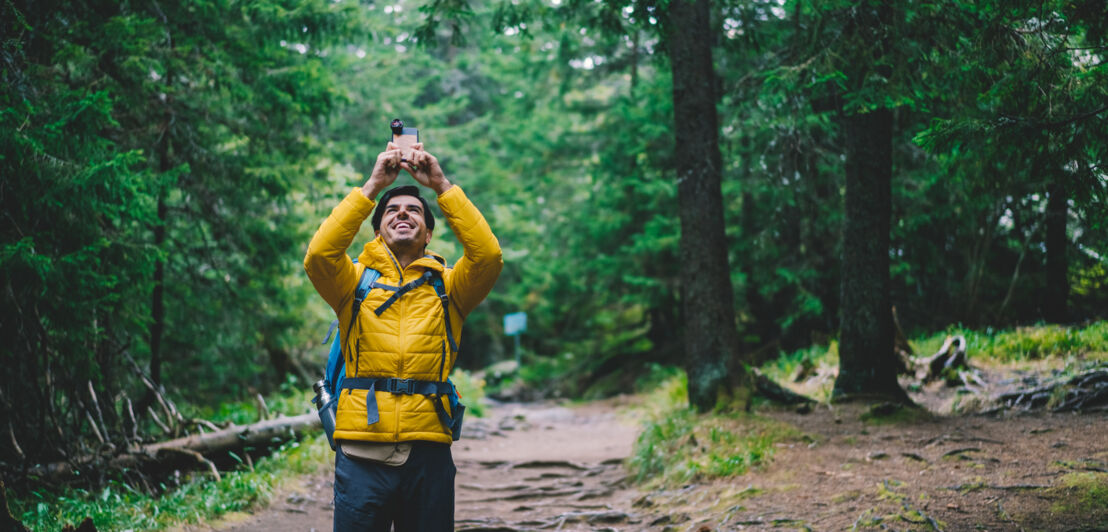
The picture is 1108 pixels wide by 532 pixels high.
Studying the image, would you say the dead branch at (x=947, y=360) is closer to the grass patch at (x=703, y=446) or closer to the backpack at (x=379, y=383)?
the grass patch at (x=703, y=446)

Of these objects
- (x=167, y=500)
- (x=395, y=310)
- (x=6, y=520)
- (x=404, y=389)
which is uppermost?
(x=395, y=310)

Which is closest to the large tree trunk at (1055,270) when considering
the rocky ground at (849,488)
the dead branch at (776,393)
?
the rocky ground at (849,488)

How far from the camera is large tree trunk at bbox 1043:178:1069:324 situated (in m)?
11.4

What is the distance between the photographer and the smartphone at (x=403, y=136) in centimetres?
317

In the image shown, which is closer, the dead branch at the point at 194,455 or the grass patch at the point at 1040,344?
the dead branch at the point at 194,455

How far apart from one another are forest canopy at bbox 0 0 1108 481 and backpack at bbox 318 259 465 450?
10.4 feet

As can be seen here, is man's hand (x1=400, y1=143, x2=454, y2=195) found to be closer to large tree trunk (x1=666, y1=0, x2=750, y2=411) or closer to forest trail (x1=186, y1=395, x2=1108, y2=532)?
forest trail (x1=186, y1=395, x2=1108, y2=532)

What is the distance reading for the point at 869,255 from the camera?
7707 mm

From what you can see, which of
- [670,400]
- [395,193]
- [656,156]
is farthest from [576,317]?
[395,193]

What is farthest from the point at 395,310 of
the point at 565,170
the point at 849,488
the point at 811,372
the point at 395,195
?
the point at 565,170

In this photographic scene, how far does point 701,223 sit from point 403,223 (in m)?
5.85

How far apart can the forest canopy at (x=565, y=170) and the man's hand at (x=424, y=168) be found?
3.10m

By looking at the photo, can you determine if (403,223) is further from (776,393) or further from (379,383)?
(776,393)

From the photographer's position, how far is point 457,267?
338 cm
